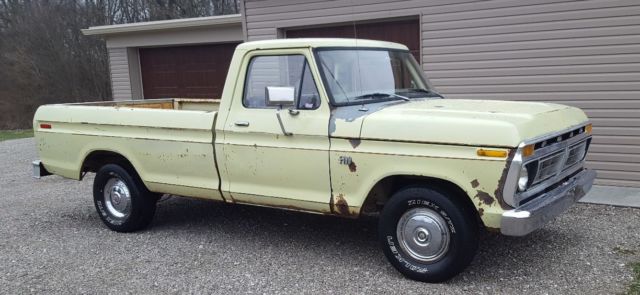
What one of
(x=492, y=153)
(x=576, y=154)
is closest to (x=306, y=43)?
(x=492, y=153)

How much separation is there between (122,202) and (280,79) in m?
2.32

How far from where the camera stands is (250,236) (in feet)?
18.9

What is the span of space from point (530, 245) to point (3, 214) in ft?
19.9

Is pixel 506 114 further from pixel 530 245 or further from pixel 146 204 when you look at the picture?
pixel 146 204

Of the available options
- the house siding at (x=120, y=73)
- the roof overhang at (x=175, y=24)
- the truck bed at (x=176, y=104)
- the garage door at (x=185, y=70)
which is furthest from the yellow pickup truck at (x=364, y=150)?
the house siding at (x=120, y=73)

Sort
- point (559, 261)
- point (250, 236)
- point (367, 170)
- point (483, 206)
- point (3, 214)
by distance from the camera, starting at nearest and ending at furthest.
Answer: point (483, 206), point (367, 170), point (559, 261), point (250, 236), point (3, 214)

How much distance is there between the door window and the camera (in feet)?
15.6

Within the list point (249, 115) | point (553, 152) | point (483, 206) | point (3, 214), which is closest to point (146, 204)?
point (249, 115)

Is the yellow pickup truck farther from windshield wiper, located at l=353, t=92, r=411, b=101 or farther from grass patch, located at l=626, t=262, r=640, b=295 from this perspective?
grass patch, located at l=626, t=262, r=640, b=295

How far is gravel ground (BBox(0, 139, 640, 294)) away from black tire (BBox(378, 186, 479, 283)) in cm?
13

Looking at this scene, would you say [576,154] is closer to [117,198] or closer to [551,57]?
[551,57]

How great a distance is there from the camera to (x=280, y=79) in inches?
196

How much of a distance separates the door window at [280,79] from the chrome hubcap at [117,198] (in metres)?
1.84

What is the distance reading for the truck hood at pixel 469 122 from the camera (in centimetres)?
390
